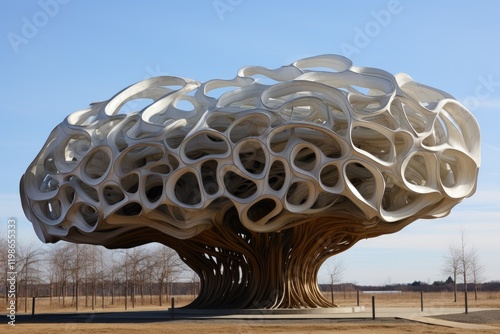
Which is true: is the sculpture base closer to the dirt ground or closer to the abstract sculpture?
the abstract sculpture

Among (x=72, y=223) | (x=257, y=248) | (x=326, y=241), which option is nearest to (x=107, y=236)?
(x=72, y=223)

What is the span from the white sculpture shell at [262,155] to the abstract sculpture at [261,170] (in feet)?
0.19

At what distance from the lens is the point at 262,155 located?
1085 inches

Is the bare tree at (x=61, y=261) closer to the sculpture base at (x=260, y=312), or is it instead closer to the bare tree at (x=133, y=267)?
the bare tree at (x=133, y=267)

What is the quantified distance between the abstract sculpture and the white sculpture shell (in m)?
0.06

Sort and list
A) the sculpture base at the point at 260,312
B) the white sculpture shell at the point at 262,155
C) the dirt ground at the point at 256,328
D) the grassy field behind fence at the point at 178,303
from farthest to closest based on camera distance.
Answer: the grassy field behind fence at the point at 178,303 → the sculpture base at the point at 260,312 → the white sculpture shell at the point at 262,155 → the dirt ground at the point at 256,328

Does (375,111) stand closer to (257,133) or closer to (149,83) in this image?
(257,133)

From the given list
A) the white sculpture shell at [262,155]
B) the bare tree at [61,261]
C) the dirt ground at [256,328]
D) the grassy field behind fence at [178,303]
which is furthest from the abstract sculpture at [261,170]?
the bare tree at [61,261]

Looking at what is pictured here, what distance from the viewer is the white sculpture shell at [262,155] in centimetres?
2541

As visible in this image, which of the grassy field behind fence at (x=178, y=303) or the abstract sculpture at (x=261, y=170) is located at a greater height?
the abstract sculpture at (x=261, y=170)

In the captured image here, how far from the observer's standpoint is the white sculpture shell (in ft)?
83.4

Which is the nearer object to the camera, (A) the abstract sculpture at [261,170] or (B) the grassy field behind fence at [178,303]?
(A) the abstract sculpture at [261,170]

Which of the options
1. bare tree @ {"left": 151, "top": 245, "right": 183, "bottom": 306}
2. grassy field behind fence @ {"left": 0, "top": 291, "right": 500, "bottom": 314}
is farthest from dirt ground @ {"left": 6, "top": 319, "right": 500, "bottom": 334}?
bare tree @ {"left": 151, "top": 245, "right": 183, "bottom": 306}

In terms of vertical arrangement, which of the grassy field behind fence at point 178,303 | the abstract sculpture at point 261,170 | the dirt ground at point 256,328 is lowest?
the grassy field behind fence at point 178,303
